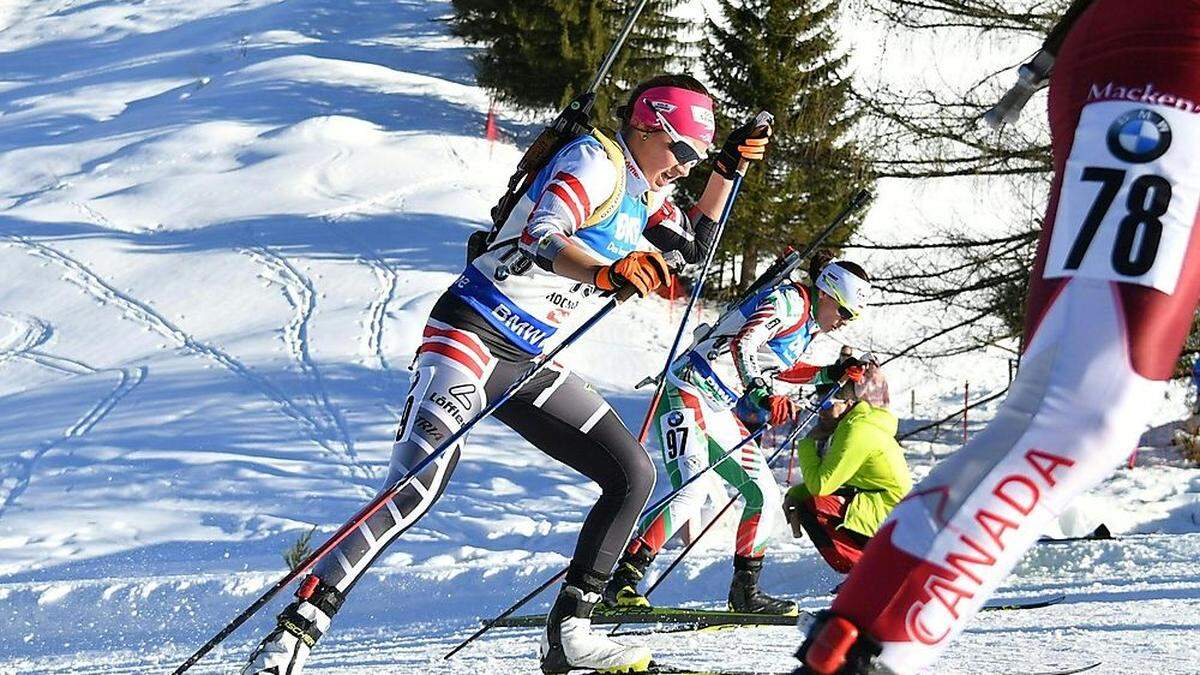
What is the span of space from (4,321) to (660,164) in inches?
708

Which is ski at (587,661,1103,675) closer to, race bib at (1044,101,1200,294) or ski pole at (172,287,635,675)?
ski pole at (172,287,635,675)

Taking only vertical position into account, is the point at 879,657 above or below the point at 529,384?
above

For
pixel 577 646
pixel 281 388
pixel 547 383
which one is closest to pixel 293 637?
pixel 577 646

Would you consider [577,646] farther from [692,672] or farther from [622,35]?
[622,35]

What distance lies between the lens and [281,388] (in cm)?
1784

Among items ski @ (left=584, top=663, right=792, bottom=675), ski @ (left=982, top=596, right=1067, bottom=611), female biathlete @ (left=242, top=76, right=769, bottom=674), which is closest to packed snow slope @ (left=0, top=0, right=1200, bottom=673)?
ski @ (left=982, top=596, right=1067, bottom=611)

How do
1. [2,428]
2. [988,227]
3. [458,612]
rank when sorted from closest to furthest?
1. [458,612]
2. [2,428]
3. [988,227]

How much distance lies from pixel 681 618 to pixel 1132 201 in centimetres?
475

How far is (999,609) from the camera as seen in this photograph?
21.7 feet

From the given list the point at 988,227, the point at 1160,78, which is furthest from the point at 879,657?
the point at 988,227

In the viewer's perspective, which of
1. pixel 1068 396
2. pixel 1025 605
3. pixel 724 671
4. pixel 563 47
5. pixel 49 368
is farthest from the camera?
pixel 563 47

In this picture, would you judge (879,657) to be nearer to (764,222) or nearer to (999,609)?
(999,609)

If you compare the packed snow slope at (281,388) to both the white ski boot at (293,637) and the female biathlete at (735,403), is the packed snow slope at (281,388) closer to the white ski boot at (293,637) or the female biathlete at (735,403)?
the female biathlete at (735,403)

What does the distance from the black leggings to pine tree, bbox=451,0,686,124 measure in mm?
21190
